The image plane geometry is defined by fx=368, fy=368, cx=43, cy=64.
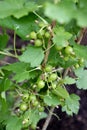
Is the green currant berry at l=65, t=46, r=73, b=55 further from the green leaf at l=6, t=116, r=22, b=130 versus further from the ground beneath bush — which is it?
the ground beneath bush

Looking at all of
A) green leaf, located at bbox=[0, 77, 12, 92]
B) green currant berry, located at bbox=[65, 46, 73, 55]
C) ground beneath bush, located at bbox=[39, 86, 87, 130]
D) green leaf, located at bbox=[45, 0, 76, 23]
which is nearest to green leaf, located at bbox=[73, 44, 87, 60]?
green currant berry, located at bbox=[65, 46, 73, 55]

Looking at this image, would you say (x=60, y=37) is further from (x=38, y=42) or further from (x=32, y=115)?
(x=32, y=115)

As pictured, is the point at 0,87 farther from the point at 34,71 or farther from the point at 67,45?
the point at 67,45

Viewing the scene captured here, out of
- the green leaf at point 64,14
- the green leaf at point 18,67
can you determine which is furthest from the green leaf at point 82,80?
the green leaf at point 64,14

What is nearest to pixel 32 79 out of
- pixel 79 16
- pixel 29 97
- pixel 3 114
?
pixel 29 97

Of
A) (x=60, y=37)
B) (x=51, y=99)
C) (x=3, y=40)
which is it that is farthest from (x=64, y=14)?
(x=3, y=40)

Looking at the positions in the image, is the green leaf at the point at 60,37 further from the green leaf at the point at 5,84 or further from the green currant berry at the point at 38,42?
the green leaf at the point at 5,84

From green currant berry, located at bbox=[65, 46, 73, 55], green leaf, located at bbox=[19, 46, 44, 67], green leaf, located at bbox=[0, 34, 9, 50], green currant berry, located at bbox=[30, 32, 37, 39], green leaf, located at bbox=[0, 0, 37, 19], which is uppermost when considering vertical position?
green leaf, located at bbox=[0, 0, 37, 19]
